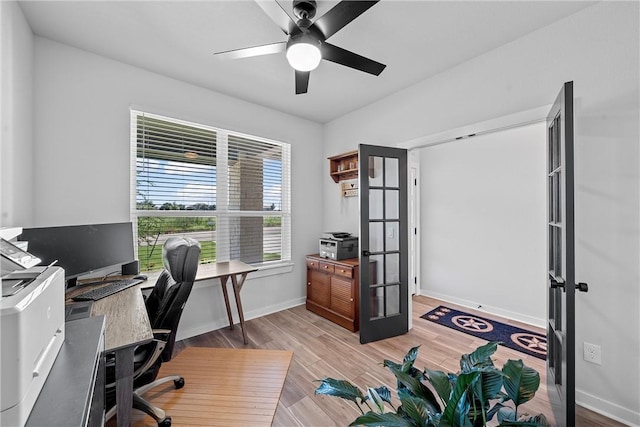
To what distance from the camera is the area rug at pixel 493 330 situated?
2486 millimetres

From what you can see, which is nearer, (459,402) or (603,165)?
(459,402)

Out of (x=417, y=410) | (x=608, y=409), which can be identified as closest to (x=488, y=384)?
(x=417, y=410)

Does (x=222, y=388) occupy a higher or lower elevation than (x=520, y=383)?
lower

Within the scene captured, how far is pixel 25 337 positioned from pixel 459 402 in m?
1.10

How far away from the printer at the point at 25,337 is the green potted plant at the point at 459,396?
710 mm

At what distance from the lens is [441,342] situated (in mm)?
2584

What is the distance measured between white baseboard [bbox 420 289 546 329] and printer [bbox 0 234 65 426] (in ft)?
13.1

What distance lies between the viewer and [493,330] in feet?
9.29

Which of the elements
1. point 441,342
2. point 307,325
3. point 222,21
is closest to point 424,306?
point 441,342

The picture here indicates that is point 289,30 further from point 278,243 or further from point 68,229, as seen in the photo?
point 278,243

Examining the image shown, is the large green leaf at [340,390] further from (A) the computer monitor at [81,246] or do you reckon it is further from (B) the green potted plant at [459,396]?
(A) the computer monitor at [81,246]

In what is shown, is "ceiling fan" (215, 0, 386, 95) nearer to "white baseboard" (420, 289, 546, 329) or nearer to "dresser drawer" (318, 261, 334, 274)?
"dresser drawer" (318, 261, 334, 274)

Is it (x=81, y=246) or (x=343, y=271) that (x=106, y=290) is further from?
(x=343, y=271)

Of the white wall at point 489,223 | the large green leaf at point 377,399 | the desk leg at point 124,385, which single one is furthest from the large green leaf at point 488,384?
the white wall at point 489,223
